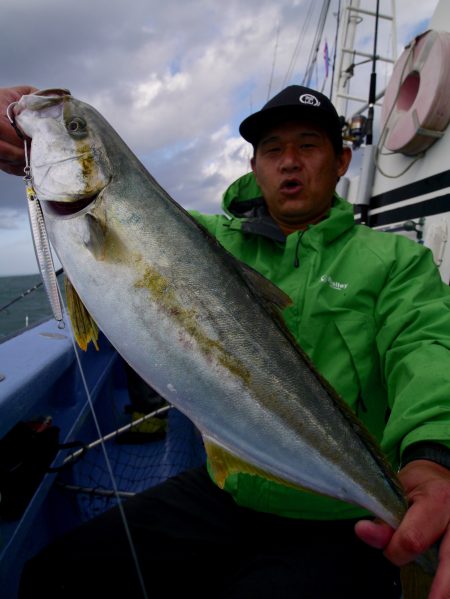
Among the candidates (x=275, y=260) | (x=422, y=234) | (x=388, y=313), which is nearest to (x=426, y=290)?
(x=388, y=313)

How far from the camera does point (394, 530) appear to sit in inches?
52.7

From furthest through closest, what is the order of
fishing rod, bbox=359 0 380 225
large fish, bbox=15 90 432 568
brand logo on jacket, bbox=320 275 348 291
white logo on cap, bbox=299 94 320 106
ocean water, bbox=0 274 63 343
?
fishing rod, bbox=359 0 380 225, ocean water, bbox=0 274 63 343, white logo on cap, bbox=299 94 320 106, brand logo on jacket, bbox=320 275 348 291, large fish, bbox=15 90 432 568

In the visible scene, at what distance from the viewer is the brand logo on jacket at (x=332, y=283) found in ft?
7.23

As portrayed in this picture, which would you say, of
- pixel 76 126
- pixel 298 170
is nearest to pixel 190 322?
pixel 76 126

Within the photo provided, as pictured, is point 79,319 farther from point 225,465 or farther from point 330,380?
point 330,380

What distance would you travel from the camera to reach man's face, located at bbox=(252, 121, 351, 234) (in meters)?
2.52

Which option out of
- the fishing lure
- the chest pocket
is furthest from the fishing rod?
the fishing lure

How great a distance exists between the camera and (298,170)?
2.49 metres

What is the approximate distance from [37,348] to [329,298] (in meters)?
2.08

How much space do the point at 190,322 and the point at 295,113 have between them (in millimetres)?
1696

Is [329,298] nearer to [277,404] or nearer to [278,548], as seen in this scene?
[277,404]

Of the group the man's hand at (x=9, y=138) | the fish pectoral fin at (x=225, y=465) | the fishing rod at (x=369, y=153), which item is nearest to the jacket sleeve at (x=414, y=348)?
the fish pectoral fin at (x=225, y=465)

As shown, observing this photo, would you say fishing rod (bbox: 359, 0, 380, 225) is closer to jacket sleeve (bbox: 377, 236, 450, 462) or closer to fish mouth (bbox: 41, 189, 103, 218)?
jacket sleeve (bbox: 377, 236, 450, 462)

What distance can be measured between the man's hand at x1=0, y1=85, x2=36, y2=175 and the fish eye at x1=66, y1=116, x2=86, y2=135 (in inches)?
11.5
